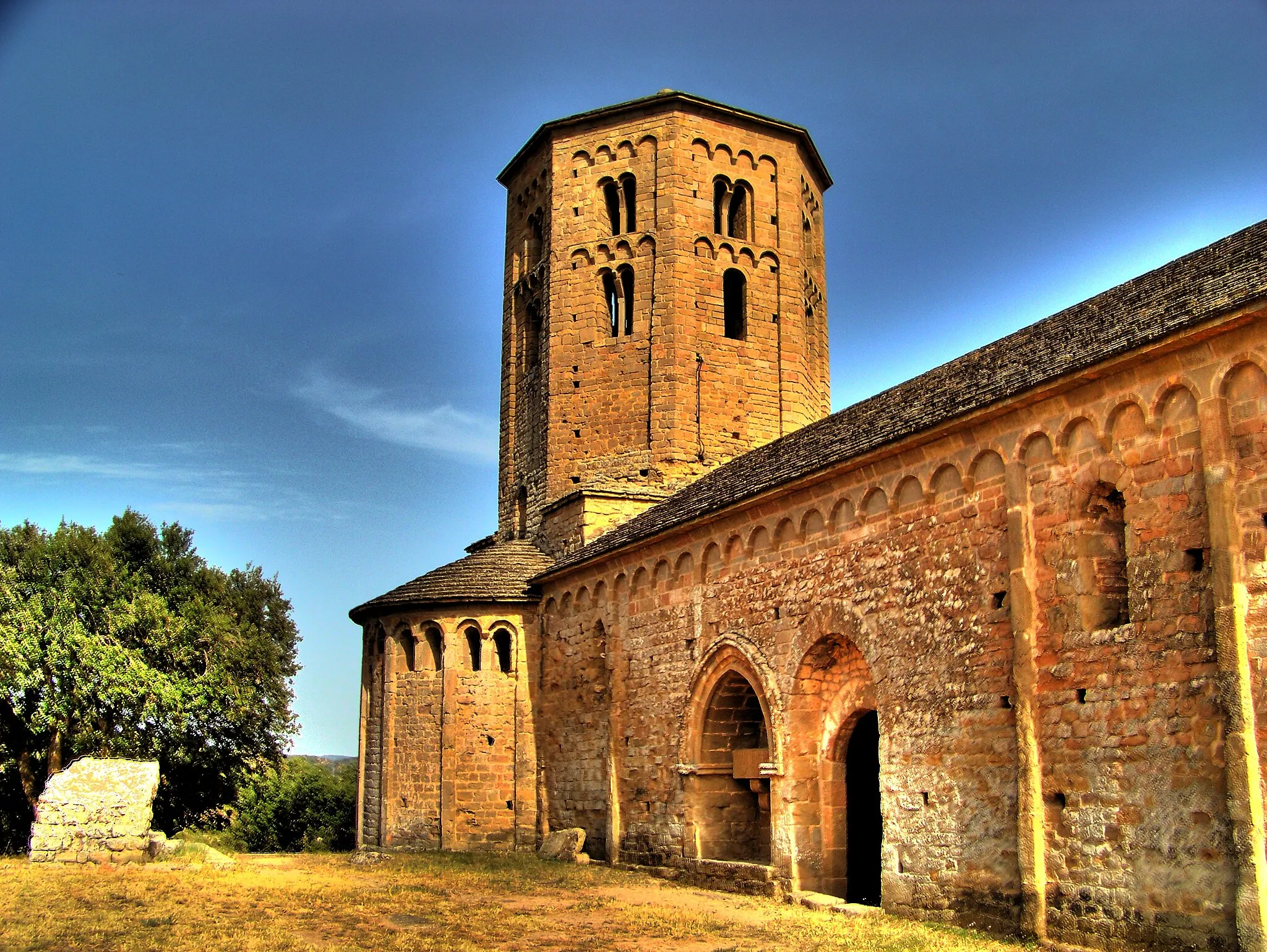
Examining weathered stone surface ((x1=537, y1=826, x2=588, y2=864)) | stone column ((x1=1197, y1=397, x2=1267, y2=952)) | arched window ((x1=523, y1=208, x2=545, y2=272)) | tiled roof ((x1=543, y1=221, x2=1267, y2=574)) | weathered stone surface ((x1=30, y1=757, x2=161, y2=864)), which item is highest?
arched window ((x1=523, y1=208, x2=545, y2=272))

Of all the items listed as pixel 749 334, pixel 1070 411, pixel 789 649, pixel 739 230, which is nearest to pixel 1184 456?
pixel 1070 411

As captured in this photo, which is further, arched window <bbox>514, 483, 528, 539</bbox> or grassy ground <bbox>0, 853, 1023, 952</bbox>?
arched window <bbox>514, 483, 528, 539</bbox>

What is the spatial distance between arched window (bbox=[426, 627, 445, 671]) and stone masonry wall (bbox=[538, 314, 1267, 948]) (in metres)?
6.61

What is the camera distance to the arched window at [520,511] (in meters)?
27.4

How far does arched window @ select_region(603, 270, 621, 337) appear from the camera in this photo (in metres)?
26.7

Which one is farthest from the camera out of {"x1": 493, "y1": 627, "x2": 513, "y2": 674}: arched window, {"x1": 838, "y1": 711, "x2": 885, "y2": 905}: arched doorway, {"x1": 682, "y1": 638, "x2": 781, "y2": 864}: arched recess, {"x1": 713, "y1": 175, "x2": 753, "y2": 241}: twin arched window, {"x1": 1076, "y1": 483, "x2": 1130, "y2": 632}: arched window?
{"x1": 713, "y1": 175, "x2": 753, "y2": 241}: twin arched window

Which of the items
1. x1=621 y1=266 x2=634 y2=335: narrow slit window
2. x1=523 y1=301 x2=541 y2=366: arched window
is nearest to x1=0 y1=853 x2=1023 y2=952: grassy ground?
x1=621 y1=266 x2=634 y2=335: narrow slit window

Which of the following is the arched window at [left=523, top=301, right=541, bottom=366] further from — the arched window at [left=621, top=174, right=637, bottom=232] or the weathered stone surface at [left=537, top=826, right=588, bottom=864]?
the weathered stone surface at [left=537, top=826, right=588, bottom=864]

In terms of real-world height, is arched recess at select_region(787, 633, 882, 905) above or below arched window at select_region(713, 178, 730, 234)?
below

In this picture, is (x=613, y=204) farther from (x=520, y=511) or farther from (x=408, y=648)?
(x=408, y=648)

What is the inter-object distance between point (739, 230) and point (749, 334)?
109 inches

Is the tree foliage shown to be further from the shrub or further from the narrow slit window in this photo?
the narrow slit window

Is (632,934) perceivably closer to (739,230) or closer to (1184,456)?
(1184,456)

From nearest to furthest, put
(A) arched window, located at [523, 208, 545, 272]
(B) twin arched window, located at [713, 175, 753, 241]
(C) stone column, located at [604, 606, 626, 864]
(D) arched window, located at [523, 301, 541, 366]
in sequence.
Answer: (C) stone column, located at [604, 606, 626, 864] → (B) twin arched window, located at [713, 175, 753, 241] → (D) arched window, located at [523, 301, 541, 366] → (A) arched window, located at [523, 208, 545, 272]
